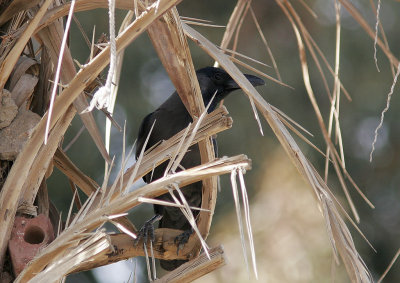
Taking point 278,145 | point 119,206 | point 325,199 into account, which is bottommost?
point 325,199

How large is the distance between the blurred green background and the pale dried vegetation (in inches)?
117

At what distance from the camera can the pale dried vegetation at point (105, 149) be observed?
1614 millimetres

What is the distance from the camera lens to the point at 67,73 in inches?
82.4

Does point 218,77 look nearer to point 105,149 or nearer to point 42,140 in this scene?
point 105,149

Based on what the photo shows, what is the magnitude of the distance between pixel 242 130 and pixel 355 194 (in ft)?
4.09

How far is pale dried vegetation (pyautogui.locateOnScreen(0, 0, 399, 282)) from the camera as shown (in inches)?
63.6

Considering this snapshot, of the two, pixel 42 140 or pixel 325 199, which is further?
pixel 42 140

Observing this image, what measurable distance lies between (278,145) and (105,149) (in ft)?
13.2

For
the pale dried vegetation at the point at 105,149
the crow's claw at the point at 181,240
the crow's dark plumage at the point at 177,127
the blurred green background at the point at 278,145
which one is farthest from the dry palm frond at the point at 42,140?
the blurred green background at the point at 278,145

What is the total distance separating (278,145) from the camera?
5.95 meters

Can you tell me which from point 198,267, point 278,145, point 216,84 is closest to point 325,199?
point 198,267

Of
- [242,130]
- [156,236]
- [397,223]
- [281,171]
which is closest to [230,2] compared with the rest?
[242,130]

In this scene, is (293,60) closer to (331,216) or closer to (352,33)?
(352,33)

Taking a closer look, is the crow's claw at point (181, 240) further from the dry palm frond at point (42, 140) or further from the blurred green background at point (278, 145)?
the blurred green background at point (278, 145)
